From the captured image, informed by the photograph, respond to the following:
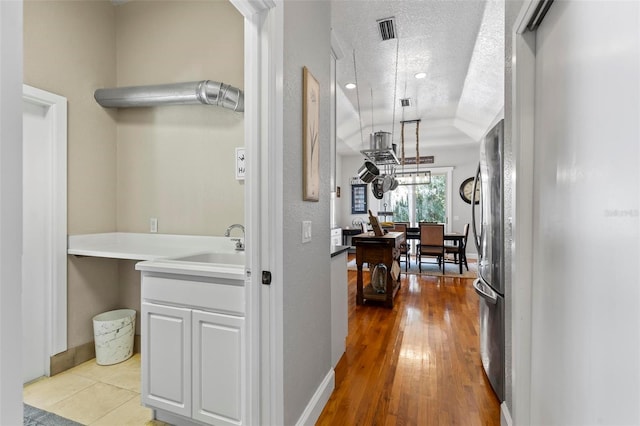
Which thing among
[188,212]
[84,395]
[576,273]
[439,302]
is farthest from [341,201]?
[576,273]

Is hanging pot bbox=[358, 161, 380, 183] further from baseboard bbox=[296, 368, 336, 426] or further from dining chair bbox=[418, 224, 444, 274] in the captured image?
baseboard bbox=[296, 368, 336, 426]

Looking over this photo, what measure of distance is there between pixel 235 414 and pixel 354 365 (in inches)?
45.3

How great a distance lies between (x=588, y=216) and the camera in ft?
2.87

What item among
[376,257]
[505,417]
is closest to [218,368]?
[505,417]

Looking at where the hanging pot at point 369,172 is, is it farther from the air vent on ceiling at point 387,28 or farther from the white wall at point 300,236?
the white wall at point 300,236

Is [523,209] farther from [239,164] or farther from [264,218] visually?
[239,164]

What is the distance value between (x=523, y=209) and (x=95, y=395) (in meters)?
2.77

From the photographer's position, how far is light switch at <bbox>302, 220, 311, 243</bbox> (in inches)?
64.5

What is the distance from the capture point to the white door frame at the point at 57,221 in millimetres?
2232

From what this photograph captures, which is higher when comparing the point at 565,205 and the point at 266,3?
the point at 266,3

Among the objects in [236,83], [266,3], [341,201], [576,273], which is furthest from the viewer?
[341,201]

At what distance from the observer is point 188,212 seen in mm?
2504

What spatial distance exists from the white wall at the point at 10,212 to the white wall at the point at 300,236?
0.95 m

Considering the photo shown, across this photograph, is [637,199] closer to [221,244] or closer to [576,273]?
[576,273]
